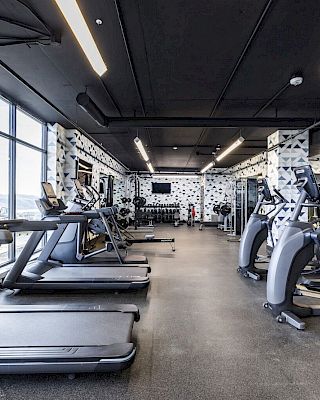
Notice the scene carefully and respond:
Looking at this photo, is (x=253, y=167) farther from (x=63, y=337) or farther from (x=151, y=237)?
(x=63, y=337)

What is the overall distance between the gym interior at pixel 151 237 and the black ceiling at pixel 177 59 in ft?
0.08

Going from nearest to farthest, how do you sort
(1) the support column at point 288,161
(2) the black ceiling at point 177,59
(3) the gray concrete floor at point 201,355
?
1. (3) the gray concrete floor at point 201,355
2. (2) the black ceiling at point 177,59
3. (1) the support column at point 288,161

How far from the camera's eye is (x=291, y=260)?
3.20 meters

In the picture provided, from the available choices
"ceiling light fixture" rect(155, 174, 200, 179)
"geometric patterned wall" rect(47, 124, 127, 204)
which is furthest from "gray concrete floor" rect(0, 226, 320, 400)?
"ceiling light fixture" rect(155, 174, 200, 179)

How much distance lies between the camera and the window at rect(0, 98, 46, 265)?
5.61 metres

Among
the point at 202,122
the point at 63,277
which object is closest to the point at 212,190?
the point at 202,122

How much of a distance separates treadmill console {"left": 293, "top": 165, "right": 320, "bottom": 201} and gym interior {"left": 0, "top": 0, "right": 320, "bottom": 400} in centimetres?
1

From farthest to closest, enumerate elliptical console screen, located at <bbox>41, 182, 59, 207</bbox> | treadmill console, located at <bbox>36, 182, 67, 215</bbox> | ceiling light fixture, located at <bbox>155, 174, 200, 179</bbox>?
ceiling light fixture, located at <bbox>155, 174, 200, 179</bbox>, elliptical console screen, located at <bbox>41, 182, 59, 207</bbox>, treadmill console, located at <bbox>36, 182, 67, 215</bbox>

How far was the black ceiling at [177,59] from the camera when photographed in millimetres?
3150

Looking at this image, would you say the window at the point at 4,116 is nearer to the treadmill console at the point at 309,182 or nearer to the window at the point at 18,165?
the window at the point at 18,165

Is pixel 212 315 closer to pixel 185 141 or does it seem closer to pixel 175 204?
pixel 185 141

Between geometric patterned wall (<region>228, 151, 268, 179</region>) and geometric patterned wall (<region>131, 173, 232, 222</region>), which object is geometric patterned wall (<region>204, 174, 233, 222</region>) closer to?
geometric patterned wall (<region>131, 173, 232, 222</region>)

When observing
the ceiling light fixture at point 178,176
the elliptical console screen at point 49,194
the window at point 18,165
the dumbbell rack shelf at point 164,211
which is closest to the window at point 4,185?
the window at point 18,165

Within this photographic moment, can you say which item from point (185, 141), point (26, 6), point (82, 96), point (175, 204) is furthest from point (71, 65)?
point (175, 204)
